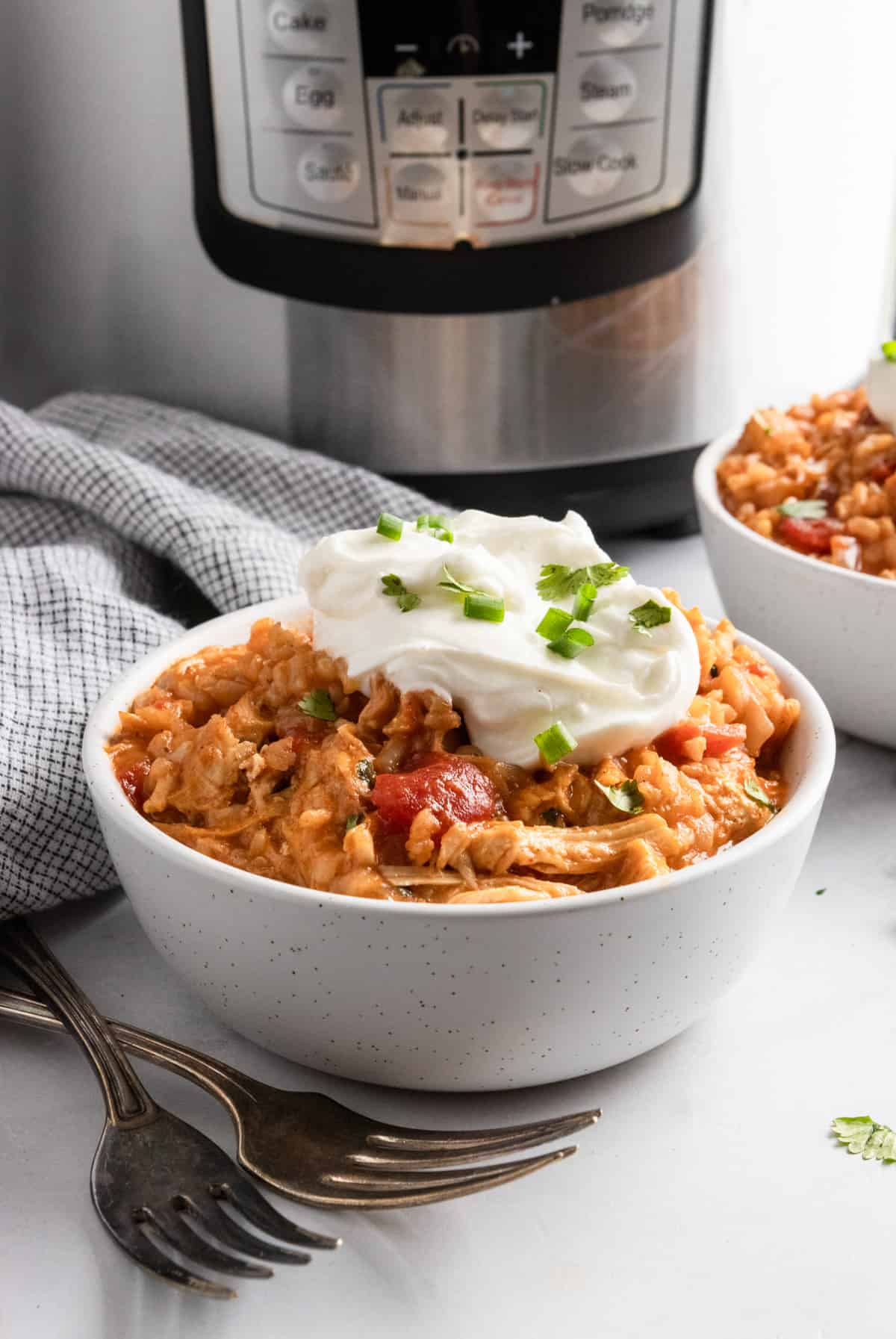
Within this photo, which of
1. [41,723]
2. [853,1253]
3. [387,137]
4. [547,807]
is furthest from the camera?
[387,137]

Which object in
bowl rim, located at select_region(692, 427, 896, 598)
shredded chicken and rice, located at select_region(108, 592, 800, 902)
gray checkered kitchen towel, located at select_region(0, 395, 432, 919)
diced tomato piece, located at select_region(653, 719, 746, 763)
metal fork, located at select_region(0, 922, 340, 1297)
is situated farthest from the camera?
bowl rim, located at select_region(692, 427, 896, 598)

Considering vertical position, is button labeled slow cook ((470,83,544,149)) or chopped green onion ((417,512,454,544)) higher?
button labeled slow cook ((470,83,544,149))

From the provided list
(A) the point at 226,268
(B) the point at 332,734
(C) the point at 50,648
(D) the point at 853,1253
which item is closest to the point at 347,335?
(A) the point at 226,268

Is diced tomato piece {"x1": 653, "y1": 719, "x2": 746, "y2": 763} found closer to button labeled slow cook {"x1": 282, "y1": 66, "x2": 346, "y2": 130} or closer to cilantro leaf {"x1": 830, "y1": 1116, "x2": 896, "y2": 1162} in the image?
cilantro leaf {"x1": 830, "y1": 1116, "x2": 896, "y2": 1162}

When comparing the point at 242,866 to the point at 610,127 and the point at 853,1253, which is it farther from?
the point at 610,127

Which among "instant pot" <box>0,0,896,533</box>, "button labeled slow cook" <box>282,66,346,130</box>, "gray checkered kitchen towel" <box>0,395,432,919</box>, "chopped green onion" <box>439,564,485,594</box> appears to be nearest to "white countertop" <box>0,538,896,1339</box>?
"gray checkered kitchen towel" <box>0,395,432,919</box>

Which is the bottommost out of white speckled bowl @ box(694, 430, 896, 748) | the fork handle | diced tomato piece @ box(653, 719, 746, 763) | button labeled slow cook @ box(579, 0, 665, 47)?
the fork handle

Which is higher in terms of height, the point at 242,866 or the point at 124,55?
the point at 124,55
